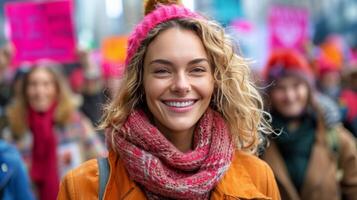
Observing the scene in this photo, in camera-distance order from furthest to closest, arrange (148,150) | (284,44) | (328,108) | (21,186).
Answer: (284,44) → (328,108) → (21,186) → (148,150)

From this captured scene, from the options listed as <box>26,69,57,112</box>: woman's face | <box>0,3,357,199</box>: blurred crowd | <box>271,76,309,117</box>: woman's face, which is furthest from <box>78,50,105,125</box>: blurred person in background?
<box>271,76,309,117</box>: woman's face

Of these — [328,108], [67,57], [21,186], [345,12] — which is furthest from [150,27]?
[345,12]

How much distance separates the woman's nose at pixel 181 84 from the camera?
243 centimetres

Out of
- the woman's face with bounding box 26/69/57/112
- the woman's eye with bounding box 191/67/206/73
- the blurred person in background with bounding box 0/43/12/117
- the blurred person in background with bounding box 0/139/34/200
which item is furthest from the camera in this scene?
the blurred person in background with bounding box 0/43/12/117

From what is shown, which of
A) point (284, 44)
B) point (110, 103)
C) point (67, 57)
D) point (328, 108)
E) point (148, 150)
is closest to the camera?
point (148, 150)

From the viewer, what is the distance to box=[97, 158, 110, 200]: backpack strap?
7.93 feet

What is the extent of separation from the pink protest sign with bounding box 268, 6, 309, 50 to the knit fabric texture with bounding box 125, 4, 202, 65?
566 centimetres

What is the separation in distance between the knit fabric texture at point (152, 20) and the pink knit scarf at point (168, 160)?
0.27 metres

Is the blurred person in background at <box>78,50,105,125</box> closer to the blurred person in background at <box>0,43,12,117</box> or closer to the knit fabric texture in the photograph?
the blurred person in background at <box>0,43,12,117</box>

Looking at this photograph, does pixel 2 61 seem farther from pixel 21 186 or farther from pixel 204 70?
pixel 204 70

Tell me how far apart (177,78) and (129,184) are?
0.45m

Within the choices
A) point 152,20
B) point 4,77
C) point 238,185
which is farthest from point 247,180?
point 4,77

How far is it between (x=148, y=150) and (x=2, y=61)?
400 cm

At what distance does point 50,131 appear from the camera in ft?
16.6
